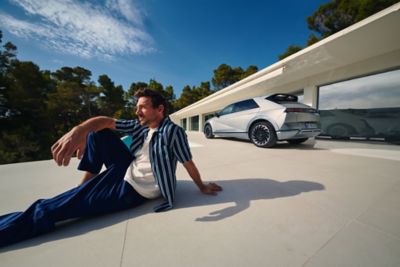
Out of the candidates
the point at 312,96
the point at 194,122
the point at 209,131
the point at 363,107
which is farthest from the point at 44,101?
the point at 363,107

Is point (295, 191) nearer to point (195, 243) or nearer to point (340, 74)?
point (195, 243)

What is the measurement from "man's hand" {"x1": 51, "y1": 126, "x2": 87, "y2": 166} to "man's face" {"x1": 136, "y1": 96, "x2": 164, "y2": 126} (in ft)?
1.40

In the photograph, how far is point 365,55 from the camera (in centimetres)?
402

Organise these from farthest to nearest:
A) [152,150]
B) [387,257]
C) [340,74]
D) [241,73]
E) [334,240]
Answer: [241,73] < [340,74] < [152,150] < [334,240] < [387,257]

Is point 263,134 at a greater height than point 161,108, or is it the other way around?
point 161,108

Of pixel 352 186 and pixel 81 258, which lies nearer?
pixel 81 258

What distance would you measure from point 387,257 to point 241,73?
2456 cm

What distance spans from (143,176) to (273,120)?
3.07 metres

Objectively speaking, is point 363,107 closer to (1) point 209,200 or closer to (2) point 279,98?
(2) point 279,98

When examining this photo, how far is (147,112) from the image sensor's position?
1.24 meters

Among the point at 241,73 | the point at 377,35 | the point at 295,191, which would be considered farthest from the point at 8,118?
the point at 241,73

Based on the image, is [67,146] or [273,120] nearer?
[67,146]

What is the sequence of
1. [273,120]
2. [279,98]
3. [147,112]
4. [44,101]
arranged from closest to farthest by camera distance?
[147,112] < [273,120] < [279,98] < [44,101]

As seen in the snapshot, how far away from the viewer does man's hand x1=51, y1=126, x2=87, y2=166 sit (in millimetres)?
963
